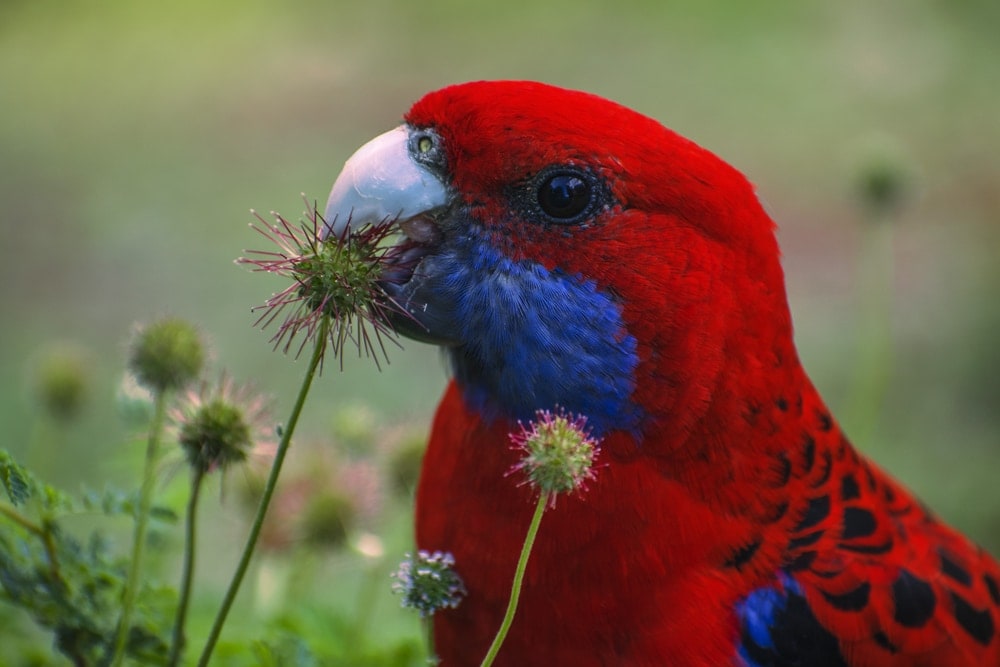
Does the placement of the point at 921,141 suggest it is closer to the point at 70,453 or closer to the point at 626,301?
the point at 70,453

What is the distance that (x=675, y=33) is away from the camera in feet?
27.1

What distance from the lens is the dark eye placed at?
1619 millimetres

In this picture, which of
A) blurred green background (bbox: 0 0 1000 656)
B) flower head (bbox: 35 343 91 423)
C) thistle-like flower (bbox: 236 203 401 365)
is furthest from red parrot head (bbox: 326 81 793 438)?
blurred green background (bbox: 0 0 1000 656)

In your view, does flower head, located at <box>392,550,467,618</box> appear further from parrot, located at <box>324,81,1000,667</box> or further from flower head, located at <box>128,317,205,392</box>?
flower head, located at <box>128,317,205,392</box>

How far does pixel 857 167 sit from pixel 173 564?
1975mm

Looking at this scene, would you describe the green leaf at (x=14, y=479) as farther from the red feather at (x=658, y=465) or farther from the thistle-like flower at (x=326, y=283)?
the red feather at (x=658, y=465)

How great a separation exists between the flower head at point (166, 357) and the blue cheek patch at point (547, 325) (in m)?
0.36

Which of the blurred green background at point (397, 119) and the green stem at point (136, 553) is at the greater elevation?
the blurred green background at point (397, 119)

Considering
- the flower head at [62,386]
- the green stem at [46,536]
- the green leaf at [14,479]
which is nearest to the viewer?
the green leaf at [14,479]

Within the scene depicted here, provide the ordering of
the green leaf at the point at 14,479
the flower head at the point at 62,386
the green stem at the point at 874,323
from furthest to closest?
the green stem at the point at 874,323 < the flower head at the point at 62,386 < the green leaf at the point at 14,479

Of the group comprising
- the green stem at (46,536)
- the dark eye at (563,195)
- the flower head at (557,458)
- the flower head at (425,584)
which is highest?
the dark eye at (563,195)

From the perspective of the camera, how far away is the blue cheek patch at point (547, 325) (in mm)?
1621

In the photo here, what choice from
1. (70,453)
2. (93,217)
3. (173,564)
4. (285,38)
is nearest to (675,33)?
(285,38)

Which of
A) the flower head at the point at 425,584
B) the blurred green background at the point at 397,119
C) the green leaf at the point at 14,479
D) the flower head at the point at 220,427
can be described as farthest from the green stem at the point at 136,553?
the blurred green background at the point at 397,119
